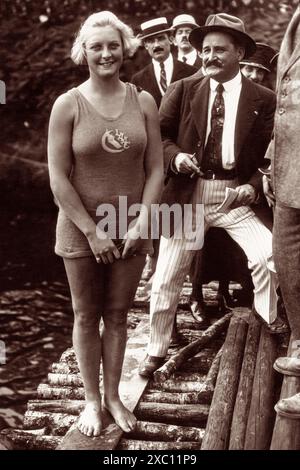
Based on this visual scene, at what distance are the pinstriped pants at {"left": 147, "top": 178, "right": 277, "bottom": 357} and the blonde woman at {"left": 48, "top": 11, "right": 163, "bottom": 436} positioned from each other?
3.13 feet

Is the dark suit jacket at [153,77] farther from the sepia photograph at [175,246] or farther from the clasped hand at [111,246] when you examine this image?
the clasped hand at [111,246]

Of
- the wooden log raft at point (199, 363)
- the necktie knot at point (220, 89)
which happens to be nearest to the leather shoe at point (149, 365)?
the wooden log raft at point (199, 363)

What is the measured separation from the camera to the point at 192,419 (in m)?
4.57

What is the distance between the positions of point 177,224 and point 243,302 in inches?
68.8

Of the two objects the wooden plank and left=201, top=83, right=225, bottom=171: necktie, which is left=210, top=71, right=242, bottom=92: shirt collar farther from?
the wooden plank

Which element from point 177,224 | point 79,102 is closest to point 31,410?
point 177,224

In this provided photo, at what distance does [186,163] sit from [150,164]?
0.88 m

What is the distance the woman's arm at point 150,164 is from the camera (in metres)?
3.91

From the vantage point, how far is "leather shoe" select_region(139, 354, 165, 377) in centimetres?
498

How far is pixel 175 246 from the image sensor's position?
5.09m

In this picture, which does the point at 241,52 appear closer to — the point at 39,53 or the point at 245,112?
the point at 245,112

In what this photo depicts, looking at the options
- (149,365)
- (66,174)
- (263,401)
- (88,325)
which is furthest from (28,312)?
(66,174)

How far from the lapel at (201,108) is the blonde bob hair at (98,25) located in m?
1.13
